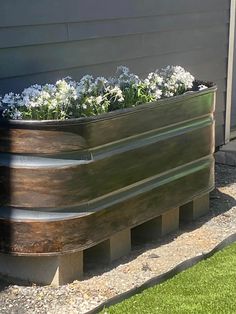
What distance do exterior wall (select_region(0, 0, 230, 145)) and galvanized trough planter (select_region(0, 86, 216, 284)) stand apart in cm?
68

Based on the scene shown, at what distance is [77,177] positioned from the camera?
368 centimetres

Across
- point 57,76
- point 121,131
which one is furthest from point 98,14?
point 121,131

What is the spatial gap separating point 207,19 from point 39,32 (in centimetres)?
223

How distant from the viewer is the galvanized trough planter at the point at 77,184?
362 centimetres

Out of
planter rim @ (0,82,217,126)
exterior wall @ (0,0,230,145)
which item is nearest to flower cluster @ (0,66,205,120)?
planter rim @ (0,82,217,126)

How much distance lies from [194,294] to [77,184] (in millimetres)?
861

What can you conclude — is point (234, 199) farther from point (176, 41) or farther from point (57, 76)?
point (57, 76)

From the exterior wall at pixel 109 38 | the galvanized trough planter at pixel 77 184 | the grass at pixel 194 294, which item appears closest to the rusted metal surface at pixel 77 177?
the galvanized trough planter at pixel 77 184

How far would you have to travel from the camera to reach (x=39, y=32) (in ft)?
14.2

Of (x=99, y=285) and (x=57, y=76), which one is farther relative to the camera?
(x=57, y=76)

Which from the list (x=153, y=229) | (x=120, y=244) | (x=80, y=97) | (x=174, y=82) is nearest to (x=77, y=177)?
(x=80, y=97)

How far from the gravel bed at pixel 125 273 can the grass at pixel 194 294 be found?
9 cm

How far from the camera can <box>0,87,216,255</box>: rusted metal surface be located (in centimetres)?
362

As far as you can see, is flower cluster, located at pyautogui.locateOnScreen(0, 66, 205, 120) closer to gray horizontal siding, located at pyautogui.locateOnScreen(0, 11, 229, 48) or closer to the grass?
gray horizontal siding, located at pyautogui.locateOnScreen(0, 11, 229, 48)
